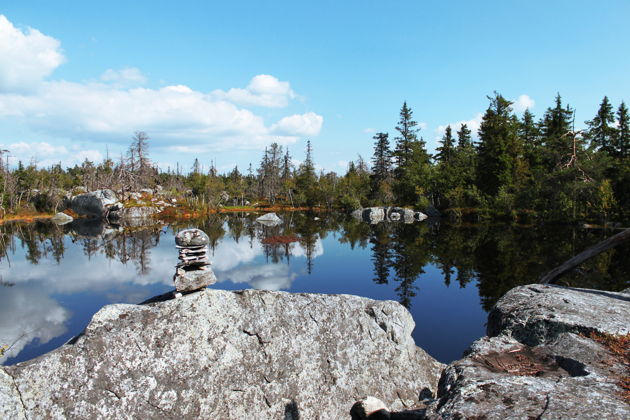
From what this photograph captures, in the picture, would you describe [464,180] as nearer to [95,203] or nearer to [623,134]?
[623,134]

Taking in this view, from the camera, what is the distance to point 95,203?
7450cm

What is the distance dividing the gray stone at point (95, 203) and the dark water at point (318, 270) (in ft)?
79.2

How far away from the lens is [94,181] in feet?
293

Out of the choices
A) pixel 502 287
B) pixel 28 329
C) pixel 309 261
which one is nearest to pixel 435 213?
pixel 309 261

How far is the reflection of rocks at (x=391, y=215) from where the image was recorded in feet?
234

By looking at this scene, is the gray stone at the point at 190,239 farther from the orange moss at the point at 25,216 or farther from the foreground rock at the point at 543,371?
the orange moss at the point at 25,216

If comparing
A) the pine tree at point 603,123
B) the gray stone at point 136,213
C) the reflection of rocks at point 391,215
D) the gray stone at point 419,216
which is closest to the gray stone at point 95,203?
the gray stone at point 136,213

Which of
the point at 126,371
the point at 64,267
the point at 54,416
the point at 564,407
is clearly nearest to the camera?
the point at 564,407

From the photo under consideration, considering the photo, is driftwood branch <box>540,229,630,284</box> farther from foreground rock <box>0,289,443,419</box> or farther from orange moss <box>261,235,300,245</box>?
orange moss <box>261,235,300,245</box>

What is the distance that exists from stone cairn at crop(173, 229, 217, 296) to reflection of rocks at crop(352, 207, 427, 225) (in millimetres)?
60810

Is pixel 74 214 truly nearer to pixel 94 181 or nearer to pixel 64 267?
pixel 94 181

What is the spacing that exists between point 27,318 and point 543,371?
22771 mm

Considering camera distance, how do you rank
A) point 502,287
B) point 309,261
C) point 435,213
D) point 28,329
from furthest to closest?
1. point 435,213
2. point 309,261
3. point 502,287
4. point 28,329

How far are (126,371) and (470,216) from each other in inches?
2626
